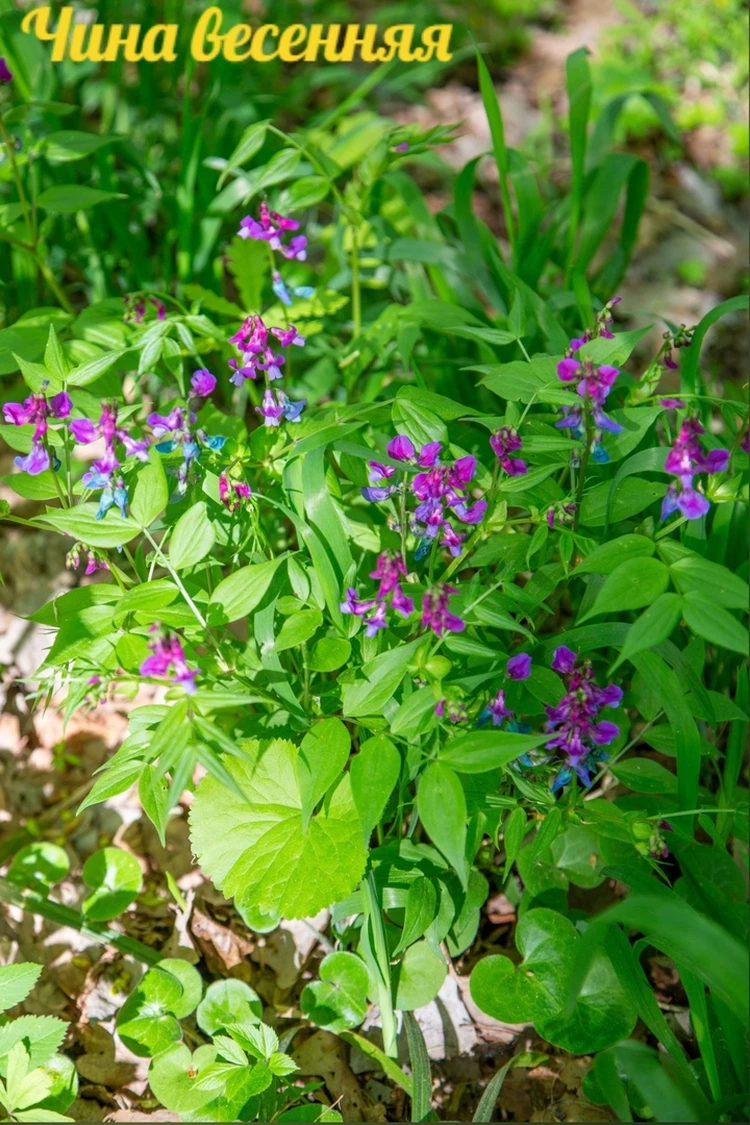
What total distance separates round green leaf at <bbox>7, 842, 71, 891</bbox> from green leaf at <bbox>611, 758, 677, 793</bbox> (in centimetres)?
121

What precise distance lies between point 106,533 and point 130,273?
1.46 meters

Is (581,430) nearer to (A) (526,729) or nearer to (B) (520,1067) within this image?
(A) (526,729)

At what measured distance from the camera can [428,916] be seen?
1661 millimetres

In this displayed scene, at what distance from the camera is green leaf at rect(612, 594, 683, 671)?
1260 millimetres

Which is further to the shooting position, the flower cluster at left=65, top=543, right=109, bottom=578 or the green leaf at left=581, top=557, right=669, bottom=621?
the flower cluster at left=65, top=543, right=109, bottom=578

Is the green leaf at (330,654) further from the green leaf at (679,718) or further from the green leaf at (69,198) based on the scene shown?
the green leaf at (69,198)

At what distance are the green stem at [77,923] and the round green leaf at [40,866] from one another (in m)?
0.12

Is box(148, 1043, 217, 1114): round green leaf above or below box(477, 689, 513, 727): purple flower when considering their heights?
below

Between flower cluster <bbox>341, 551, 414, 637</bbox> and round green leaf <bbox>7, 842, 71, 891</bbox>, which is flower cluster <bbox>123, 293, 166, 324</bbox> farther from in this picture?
round green leaf <bbox>7, 842, 71, 891</bbox>

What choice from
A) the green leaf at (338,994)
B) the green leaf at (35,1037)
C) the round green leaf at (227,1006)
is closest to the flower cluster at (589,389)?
the green leaf at (338,994)

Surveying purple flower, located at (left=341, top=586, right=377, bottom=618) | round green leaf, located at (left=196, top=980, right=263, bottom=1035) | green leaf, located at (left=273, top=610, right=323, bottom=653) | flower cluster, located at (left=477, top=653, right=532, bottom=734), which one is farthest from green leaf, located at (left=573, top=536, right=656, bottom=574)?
round green leaf, located at (left=196, top=980, right=263, bottom=1035)

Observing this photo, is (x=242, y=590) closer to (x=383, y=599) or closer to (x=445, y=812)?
(x=383, y=599)

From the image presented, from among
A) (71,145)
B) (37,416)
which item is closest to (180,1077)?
(37,416)

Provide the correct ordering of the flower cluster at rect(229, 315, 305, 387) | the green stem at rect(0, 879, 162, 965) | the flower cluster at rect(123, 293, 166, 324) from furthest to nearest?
the flower cluster at rect(123, 293, 166, 324) < the green stem at rect(0, 879, 162, 965) < the flower cluster at rect(229, 315, 305, 387)
